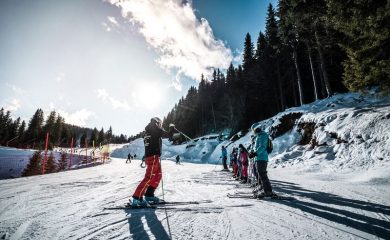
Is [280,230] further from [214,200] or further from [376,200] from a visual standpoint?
[376,200]

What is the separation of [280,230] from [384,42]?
1161 centimetres

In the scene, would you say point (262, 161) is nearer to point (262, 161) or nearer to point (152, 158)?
point (262, 161)

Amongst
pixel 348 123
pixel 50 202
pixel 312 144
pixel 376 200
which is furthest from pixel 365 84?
pixel 50 202

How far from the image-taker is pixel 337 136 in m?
15.3

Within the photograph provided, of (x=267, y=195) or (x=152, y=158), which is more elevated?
(x=152, y=158)

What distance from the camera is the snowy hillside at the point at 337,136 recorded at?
12.0 metres

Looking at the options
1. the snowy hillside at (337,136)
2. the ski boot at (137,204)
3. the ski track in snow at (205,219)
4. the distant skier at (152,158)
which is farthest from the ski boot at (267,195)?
the snowy hillside at (337,136)

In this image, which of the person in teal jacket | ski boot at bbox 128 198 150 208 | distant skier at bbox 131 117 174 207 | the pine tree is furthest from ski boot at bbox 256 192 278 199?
the pine tree

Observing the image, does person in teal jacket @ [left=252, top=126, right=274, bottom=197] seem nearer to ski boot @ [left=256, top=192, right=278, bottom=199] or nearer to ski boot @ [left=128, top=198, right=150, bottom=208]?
ski boot @ [left=256, top=192, right=278, bottom=199]

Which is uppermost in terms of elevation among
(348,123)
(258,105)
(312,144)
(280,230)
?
(258,105)

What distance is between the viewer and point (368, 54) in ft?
38.0

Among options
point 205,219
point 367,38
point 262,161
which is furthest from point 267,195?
point 367,38

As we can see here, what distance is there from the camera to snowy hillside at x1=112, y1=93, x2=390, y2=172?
472 inches

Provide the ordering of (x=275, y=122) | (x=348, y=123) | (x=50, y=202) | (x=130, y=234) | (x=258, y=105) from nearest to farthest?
(x=130, y=234)
(x=50, y=202)
(x=348, y=123)
(x=275, y=122)
(x=258, y=105)
